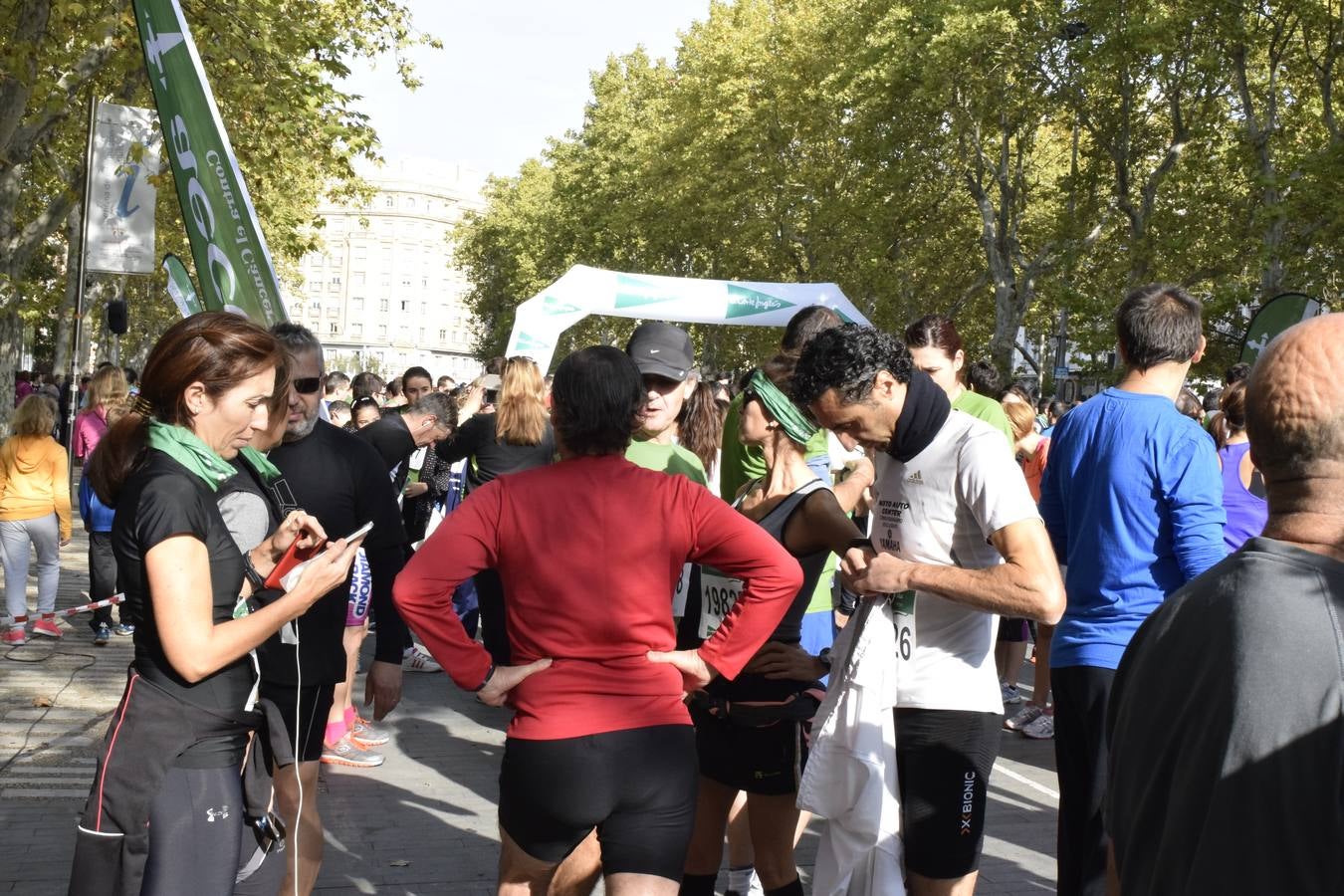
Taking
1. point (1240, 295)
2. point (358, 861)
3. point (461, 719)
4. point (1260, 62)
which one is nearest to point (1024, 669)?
point (461, 719)

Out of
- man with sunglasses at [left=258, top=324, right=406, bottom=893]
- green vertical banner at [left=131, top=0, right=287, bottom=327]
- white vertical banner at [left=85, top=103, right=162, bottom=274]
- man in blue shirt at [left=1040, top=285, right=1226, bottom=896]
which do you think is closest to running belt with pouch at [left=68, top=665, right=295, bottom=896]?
man with sunglasses at [left=258, top=324, right=406, bottom=893]

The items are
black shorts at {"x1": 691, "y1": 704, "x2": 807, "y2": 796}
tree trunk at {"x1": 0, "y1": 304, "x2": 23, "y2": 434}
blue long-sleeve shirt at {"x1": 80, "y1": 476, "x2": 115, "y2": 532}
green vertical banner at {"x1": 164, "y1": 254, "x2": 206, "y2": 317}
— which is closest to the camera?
black shorts at {"x1": 691, "y1": 704, "x2": 807, "y2": 796}

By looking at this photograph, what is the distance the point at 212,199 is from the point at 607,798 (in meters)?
3.30

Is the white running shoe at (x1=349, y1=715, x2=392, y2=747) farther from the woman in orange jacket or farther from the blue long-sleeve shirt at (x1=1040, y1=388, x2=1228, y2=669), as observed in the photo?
the blue long-sleeve shirt at (x1=1040, y1=388, x2=1228, y2=669)

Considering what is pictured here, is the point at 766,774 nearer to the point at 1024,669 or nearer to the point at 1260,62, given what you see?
the point at 1024,669

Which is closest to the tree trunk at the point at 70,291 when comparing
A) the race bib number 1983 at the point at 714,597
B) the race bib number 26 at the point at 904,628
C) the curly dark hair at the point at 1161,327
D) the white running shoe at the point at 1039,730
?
the white running shoe at the point at 1039,730

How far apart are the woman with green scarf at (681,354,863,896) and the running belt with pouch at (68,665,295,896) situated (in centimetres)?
156

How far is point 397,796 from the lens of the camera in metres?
6.44

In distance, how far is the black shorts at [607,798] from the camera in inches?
116

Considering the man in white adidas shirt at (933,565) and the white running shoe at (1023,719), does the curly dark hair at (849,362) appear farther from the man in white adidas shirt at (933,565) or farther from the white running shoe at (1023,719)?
the white running shoe at (1023,719)

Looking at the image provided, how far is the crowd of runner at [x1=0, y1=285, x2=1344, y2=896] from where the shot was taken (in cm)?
173

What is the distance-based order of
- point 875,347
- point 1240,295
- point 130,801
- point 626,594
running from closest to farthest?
point 130,801 < point 626,594 < point 875,347 < point 1240,295

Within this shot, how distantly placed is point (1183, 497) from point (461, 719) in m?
5.32

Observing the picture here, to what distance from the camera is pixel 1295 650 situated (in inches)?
62.8
